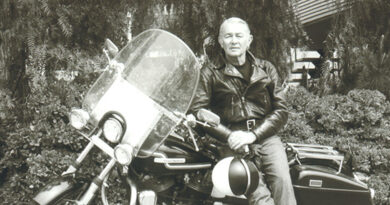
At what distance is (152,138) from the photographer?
2.61 metres

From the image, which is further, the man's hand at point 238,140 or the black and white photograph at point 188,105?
the man's hand at point 238,140

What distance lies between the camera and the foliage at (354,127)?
4945 millimetres

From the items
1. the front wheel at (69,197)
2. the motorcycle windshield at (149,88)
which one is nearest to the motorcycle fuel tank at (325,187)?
the motorcycle windshield at (149,88)

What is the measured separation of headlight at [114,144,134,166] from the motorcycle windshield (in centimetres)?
13

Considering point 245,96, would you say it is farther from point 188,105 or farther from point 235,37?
point 188,105

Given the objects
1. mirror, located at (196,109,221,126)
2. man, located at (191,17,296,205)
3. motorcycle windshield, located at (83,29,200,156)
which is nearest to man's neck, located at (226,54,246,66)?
man, located at (191,17,296,205)

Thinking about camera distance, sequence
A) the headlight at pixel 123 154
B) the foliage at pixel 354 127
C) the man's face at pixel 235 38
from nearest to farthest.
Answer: the headlight at pixel 123 154
the man's face at pixel 235 38
the foliage at pixel 354 127

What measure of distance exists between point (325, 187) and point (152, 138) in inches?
52.4

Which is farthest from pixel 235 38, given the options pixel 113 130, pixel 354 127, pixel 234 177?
pixel 354 127

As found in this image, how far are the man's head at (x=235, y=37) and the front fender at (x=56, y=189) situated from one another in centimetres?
144

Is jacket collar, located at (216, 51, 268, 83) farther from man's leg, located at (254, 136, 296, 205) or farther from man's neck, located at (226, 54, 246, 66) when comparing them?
man's leg, located at (254, 136, 296, 205)

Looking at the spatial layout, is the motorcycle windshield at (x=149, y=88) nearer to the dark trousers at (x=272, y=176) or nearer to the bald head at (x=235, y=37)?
the bald head at (x=235, y=37)

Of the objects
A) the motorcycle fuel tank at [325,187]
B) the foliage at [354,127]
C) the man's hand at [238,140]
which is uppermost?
the man's hand at [238,140]

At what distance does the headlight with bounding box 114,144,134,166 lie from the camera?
2.42 m
